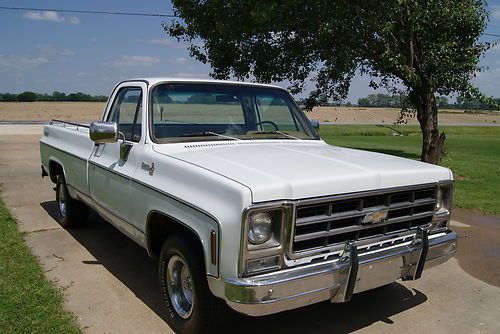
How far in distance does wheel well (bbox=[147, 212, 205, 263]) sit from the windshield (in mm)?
697

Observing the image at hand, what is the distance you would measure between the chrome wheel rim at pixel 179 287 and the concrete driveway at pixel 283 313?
198 mm

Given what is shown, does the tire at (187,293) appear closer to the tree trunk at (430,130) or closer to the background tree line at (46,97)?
the tree trunk at (430,130)

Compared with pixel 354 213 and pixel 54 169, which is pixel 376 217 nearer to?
pixel 354 213

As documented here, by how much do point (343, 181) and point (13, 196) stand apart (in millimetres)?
6823

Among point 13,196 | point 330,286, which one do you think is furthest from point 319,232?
point 13,196

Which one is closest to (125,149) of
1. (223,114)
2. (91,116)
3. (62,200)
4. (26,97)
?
(223,114)

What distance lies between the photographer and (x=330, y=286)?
2.94 m

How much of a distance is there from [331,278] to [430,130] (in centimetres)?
870

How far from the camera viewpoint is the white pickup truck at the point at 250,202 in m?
2.82

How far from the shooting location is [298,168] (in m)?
3.21

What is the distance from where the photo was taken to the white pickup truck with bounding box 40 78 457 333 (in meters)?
2.82

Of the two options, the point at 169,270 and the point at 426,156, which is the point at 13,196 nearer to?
the point at 169,270

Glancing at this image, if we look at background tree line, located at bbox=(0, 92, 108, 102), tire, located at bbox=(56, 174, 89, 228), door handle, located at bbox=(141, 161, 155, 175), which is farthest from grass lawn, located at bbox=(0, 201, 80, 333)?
background tree line, located at bbox=(0, 92, 108, 102)

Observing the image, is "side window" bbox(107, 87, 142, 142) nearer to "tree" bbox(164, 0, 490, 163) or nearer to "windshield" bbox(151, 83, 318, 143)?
"windshield" bbox(151, 83, 318, 143)
